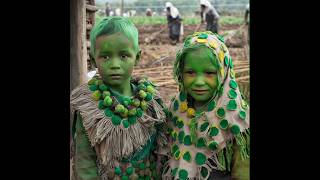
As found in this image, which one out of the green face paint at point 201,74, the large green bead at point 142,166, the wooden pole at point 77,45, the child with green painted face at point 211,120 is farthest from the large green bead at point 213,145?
the wooden pole at point 77,45

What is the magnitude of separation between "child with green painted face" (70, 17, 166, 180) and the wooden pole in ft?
5.92

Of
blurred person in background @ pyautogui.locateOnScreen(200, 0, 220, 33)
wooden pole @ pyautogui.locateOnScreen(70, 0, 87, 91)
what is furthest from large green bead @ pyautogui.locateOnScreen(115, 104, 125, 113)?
Answer: blurred person in background @ pyautogui.locateOnScreen(200, 0, 220, 33)

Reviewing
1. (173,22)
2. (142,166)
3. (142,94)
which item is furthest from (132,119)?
(173,22)

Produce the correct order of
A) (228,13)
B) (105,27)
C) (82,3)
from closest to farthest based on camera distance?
(105,27) → (82,3) → (228,13)

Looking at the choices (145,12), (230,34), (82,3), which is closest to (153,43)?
(145,12)

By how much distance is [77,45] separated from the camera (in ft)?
13.9

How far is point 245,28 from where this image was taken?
5480 mm

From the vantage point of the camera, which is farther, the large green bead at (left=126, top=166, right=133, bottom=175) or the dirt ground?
the dirt ground

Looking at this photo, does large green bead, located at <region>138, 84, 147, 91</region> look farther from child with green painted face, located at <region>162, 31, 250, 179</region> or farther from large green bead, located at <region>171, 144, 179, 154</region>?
large green bead, located at <region>171, 144, 179, 154</region>

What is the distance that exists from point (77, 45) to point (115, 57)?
1.99m

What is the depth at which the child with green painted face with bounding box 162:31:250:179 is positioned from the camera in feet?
7.65

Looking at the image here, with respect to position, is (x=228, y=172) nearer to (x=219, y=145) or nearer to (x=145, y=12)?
(x=219, y=145)

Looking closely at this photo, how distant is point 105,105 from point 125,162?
0.31 m

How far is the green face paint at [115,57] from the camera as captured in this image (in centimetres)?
231
